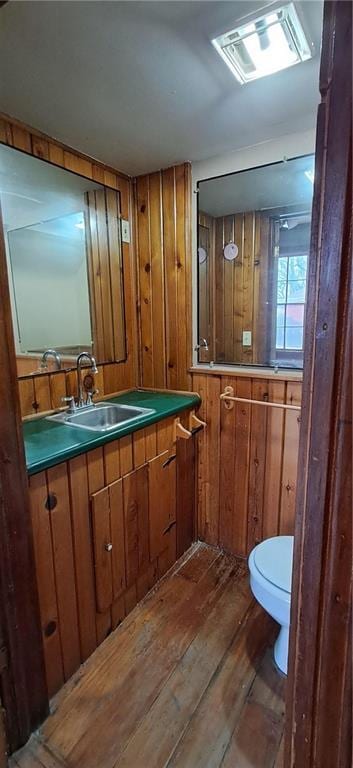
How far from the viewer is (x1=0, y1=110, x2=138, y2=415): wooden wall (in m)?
1.49

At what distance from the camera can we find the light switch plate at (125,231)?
2.07 meters

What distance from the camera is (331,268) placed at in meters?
0.54

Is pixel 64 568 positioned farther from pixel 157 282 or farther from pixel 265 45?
pixel 265 45

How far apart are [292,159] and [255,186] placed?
0.27 metres

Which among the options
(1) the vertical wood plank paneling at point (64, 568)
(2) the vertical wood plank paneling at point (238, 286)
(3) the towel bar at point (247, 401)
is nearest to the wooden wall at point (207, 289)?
(2) the vertical wood plank paneling at point (238, 286)

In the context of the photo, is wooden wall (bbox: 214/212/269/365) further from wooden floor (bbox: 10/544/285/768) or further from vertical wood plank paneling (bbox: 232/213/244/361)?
wooden floor (bbox: 10/544/285/768)

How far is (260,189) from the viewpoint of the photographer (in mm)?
1914

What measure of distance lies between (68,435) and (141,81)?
4.19 feet

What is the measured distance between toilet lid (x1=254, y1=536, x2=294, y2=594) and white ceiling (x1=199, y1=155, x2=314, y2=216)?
1.60 metres

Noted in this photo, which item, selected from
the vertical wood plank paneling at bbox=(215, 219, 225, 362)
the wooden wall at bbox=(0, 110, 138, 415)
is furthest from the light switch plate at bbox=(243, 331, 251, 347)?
the wooden wall at bbox=(0, 110, 138, 415)

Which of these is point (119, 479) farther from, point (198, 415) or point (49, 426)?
point (198, 415)

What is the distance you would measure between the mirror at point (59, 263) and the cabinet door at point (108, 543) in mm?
697

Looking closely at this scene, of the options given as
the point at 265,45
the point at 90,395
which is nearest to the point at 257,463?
the point at 90,395

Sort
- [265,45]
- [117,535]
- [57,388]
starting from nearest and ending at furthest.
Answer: [265,45] < [117,535] < [57,388]
